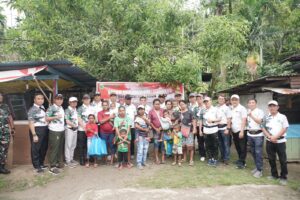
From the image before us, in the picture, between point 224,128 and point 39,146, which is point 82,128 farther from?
point 224,128

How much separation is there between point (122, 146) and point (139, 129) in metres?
0.58

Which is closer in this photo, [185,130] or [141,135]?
[141,135]

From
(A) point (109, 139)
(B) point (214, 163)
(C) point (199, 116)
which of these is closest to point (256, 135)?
(B) point (214, 163)

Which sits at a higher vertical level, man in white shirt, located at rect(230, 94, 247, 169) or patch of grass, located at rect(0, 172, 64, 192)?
man in white shirt, located at rect(230, 94, 247, 169)

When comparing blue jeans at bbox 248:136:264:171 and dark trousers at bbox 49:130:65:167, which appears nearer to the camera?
blue jeans at bbox 248:136:264:171

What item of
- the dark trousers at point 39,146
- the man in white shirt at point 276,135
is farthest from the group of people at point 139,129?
the man in white shirt at point 276,135

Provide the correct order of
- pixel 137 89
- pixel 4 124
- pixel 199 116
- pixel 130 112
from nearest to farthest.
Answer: pixel 4 124 < pixel 199 116 < pixel 130 112 < pixel 137 89

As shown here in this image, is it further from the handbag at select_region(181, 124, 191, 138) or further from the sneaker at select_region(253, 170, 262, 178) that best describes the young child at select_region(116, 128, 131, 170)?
the sneaker at select_region(253, 170, 262, 178)

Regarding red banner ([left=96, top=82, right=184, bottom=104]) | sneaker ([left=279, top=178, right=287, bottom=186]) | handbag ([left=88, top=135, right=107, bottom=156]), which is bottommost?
sneaker ([left=279, top=178, right=287, bottom=186])

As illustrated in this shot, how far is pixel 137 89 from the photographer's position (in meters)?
9.96

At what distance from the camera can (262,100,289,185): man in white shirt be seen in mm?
6773

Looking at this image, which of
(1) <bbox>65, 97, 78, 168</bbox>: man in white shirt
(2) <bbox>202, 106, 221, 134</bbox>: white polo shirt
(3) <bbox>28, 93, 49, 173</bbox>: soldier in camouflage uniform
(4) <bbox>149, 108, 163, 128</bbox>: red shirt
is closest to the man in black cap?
(4) <bbox>149, 108, 163, 128</bbox>: red shirt

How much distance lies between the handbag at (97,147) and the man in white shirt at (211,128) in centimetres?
254

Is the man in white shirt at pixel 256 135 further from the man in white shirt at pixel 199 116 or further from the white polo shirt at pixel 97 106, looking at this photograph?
the white polo shirt at pixel 97 106
